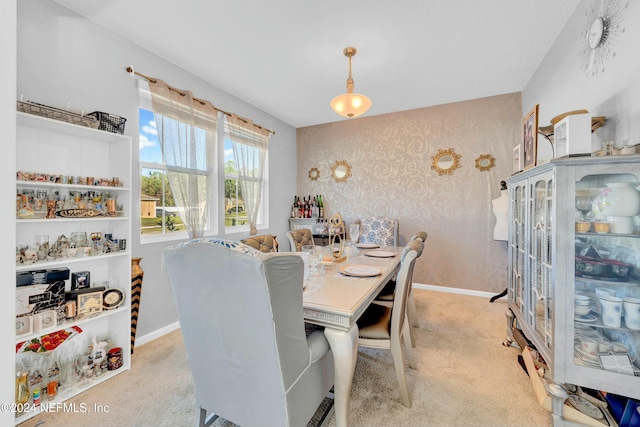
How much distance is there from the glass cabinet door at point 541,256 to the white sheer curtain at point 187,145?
2.83 meters

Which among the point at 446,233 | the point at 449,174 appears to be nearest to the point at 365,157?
the point at 449,174

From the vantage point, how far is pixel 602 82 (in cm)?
165

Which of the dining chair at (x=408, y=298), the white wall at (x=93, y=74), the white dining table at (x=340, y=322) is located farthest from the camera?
the dining chair at (x=408, y=298)

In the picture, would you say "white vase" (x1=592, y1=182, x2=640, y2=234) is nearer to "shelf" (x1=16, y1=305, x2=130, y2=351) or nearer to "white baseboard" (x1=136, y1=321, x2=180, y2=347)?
"shelf" (x1=16, y1=305, x2=130, y2=351)

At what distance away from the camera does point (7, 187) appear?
0.44 m

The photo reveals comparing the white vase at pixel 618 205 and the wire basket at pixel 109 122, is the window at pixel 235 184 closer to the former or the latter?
the wire basket at pixel 109 122

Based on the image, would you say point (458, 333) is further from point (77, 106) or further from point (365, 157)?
point (77, 106)

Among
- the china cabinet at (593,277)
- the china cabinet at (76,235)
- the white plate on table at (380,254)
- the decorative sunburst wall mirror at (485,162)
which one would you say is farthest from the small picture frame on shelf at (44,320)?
the decorative sunburst wall mirror at (485,162)

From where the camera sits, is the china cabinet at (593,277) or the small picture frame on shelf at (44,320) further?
the small picture frame on shelf at (44,320)

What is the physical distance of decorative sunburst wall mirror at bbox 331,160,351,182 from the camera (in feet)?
14.3

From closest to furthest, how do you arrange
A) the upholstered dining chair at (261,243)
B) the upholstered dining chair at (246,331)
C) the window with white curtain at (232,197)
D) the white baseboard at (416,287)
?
the upholstered dining chair at (246,331) → the upholstered dining chair at (261,243) → the white baseboard at (416,287) → the window with white curtain at (232,197)

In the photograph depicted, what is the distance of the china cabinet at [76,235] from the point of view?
1618 millimetres

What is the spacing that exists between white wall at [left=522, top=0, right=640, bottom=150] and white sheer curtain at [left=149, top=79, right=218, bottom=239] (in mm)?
3256

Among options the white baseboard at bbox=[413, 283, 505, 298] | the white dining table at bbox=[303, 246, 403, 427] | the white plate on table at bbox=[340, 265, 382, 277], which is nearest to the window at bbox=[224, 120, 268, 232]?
the white plate on table at bbox=[340, 265, 382, 277]
